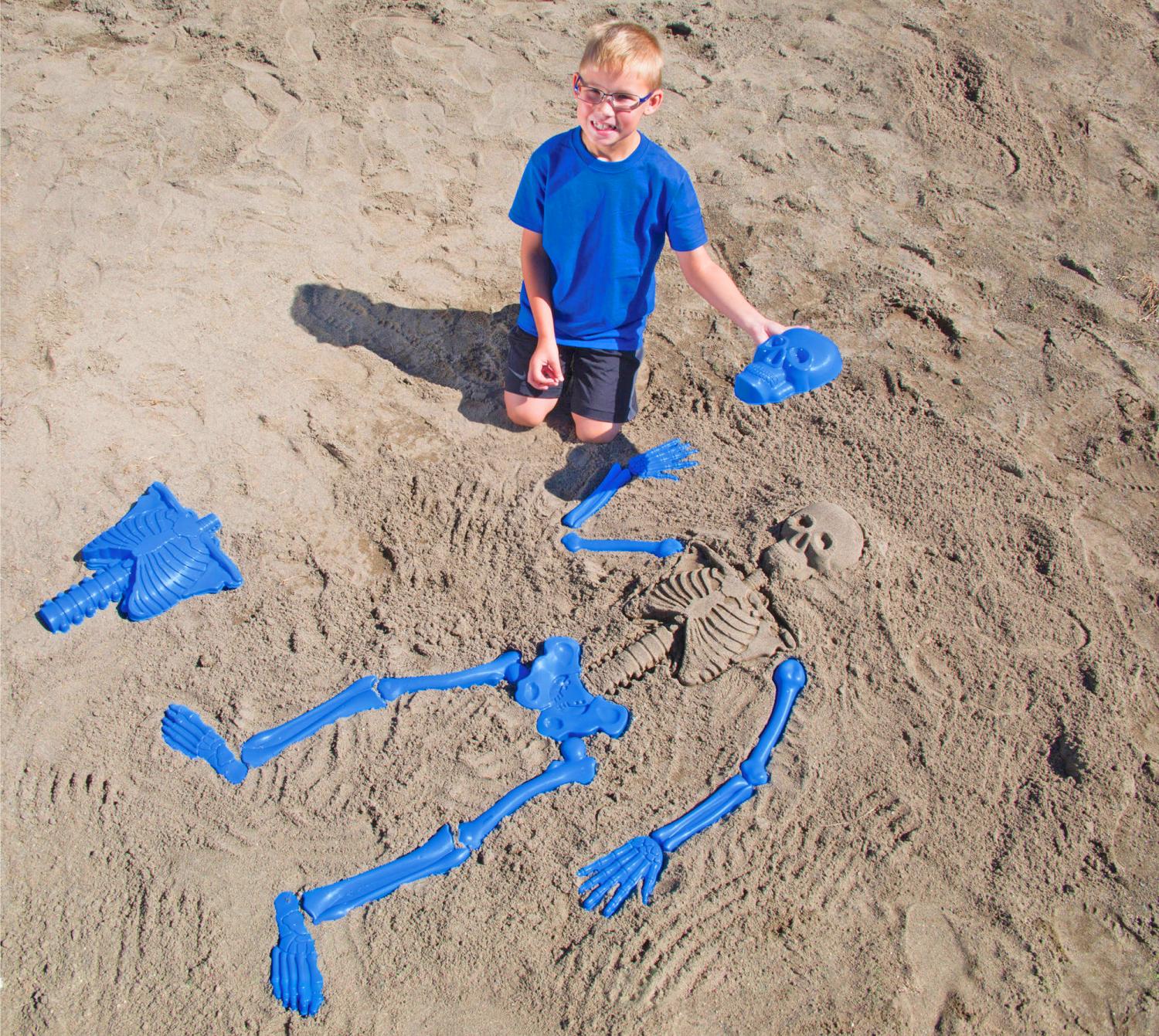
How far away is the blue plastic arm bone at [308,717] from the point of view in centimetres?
237

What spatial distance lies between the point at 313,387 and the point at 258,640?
1079 millimetres

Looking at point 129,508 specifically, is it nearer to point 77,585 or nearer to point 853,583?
point 77,585

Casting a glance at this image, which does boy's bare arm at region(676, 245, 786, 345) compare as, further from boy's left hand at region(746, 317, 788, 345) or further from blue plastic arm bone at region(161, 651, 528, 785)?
blue plastic arm bone at region(161, 651, 528, 785)

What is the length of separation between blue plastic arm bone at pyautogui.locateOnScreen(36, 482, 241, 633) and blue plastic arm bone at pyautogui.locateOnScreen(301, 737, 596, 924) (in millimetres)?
1040

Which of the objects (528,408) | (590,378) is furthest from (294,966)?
(590,378)

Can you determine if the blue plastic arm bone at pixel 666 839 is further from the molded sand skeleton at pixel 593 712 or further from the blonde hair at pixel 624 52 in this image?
the blonde hair at pixel 624 52

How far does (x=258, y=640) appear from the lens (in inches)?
103

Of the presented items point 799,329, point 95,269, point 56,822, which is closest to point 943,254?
point 799,329

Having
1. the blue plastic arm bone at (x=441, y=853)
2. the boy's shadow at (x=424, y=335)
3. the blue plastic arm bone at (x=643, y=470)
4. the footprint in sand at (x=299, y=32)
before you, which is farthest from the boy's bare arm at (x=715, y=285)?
the footprint in sand at (x=299, y=32)

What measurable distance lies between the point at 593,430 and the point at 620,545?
525mm

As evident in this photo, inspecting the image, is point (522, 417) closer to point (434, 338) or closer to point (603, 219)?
point (434, 338)

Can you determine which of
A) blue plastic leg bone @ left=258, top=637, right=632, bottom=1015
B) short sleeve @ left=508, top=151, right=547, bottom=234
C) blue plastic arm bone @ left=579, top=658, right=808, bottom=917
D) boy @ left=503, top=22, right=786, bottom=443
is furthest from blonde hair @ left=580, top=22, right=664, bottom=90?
blue plastic arm bone @ left=579, top=658, right=808, bottom=917

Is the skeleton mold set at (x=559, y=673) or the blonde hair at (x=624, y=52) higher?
the blonde hair at (x=624, y=52)

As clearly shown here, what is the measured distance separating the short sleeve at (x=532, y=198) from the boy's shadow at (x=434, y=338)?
0.68 metres
